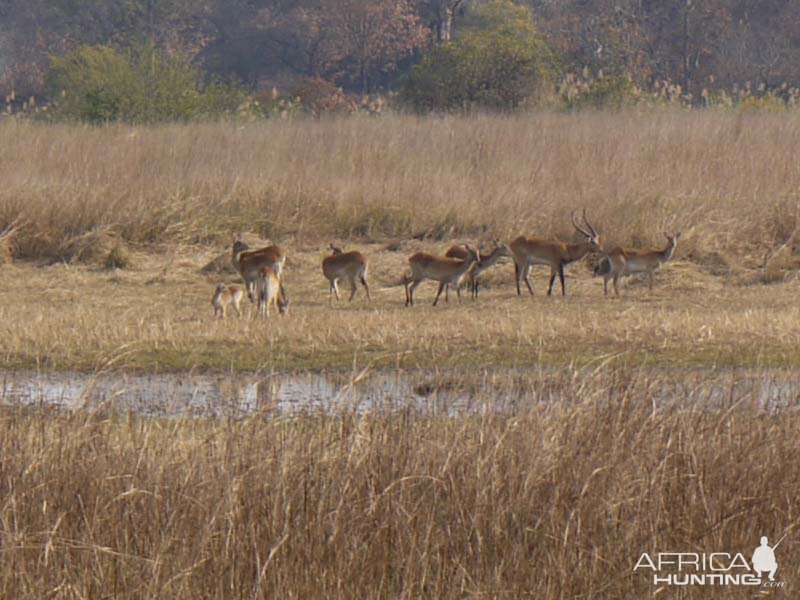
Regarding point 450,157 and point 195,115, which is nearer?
point 450,157

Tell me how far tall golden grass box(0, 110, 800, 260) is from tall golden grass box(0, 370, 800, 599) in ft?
32.3

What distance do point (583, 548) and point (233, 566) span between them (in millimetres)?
1431

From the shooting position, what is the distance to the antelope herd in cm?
1275

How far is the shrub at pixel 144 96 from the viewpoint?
81.8 ft

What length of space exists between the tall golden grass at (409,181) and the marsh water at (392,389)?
6.44 meters

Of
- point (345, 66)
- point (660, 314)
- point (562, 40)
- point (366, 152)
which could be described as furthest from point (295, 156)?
point (345, 66)

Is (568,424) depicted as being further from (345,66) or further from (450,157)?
(345,66)

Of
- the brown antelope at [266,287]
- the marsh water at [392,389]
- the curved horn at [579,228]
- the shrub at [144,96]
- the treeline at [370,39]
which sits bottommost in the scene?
the treeline at [370,39]

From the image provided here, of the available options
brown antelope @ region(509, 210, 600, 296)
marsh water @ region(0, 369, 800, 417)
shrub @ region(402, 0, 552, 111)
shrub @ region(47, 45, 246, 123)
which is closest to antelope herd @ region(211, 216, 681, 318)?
brown antelope @ region(509, 210, 600, 296)

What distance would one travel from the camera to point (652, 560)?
5.72m

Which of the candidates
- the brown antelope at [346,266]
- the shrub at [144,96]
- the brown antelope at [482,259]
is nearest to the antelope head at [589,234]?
the brown antelope at [482,259]

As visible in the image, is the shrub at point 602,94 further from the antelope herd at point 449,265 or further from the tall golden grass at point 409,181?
the antelope herd at point 449,265

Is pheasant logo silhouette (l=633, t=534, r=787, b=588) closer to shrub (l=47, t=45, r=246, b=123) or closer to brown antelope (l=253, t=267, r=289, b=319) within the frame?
brown antelope (l=253, t=267, r=289, b=319)

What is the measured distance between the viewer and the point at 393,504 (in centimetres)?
581
